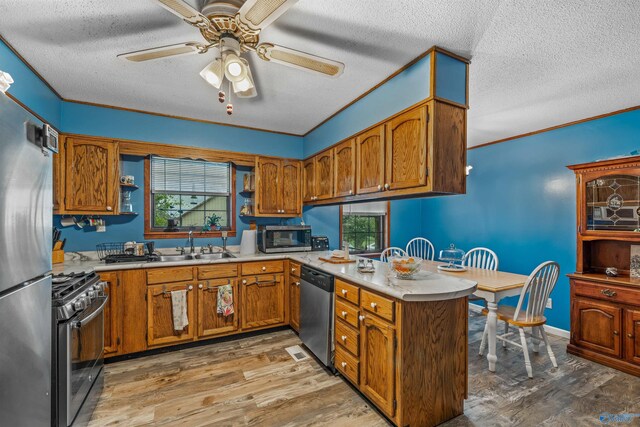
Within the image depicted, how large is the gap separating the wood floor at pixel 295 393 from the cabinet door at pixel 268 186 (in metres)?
1.67

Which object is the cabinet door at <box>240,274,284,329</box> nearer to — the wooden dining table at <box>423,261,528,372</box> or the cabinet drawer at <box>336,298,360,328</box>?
the cabinet drawer at <box>336,298,360,328</box>

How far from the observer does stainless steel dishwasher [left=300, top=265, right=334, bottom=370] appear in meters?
2.47

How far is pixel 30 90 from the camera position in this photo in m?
2.29

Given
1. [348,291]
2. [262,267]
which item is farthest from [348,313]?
[262,267]

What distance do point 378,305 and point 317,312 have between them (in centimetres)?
87

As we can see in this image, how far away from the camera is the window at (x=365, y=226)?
180 inches

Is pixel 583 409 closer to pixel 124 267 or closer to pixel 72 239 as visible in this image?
pixel 124 267

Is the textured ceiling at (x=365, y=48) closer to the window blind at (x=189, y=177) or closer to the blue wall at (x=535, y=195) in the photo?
the blue wall at (x=535, y=195)

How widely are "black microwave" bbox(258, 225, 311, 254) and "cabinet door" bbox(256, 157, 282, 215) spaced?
0.28m

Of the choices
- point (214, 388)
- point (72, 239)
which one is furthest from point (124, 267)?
point (214, 388)

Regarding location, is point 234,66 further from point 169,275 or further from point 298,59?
point 169,275

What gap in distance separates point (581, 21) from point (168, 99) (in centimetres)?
332

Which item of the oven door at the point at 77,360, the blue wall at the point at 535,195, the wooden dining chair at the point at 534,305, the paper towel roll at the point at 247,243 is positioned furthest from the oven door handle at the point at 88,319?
the blue wall at the point at 535,195

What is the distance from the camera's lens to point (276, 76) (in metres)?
2.43
